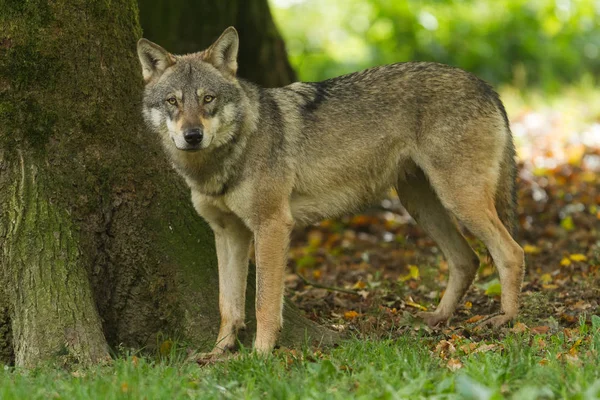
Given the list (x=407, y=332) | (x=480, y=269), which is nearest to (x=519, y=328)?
(x=407, y=332)

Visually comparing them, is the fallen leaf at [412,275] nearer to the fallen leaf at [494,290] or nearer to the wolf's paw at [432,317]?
the fallen leaf at [494,290]

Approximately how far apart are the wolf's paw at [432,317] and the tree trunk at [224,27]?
15.3 ft

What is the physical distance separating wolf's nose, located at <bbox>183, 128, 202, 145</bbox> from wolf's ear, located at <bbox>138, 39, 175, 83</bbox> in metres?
0.75

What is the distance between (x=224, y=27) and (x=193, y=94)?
4519 mm

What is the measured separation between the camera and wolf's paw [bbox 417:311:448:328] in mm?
6566

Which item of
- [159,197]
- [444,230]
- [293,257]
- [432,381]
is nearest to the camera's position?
[432,381]

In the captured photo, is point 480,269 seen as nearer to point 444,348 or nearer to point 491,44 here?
point 444,348

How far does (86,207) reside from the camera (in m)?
5.74

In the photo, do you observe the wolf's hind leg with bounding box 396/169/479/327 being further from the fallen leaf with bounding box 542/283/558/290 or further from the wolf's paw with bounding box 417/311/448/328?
the fallen leaf with bounding box 542/283/558/290

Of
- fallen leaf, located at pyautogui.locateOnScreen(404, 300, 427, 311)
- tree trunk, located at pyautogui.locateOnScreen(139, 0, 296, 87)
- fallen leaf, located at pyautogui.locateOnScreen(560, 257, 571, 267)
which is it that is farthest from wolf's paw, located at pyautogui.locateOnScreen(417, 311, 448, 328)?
tree trunk, located at pyautogui.locateOnScreen(139, 0, 296, 87)

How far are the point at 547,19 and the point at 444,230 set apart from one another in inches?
543

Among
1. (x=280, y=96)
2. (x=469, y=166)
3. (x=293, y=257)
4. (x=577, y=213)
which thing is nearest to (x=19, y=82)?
(x=280, y=96)

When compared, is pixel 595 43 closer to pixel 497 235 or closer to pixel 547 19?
pixel 547 19

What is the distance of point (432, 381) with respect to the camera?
173 inches
